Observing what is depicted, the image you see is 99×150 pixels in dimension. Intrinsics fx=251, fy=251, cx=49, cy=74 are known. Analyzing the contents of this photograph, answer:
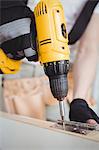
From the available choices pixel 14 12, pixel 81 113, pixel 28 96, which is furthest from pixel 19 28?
pixel 28 96

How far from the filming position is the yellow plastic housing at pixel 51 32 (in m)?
0.41

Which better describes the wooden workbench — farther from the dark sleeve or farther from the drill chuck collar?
the dark sleeve

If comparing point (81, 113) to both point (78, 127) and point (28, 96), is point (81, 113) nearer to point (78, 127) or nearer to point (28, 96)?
point (78, 127)

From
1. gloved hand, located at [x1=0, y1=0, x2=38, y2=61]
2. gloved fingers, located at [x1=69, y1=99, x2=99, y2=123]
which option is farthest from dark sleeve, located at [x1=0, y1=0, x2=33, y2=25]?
gloved fingers, located at [x1=69, y1=99, x2=99, y2=123]

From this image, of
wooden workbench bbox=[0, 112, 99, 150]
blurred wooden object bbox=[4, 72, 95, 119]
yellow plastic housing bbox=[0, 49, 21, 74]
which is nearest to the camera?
wooden workbench bbox=[0, 112, 99, 150]

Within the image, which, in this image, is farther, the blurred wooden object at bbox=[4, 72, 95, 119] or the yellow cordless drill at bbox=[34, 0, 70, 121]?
the blurred wooden object at bbox=[4, 72, 95, 119]

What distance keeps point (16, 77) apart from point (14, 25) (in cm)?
30

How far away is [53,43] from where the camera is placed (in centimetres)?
41

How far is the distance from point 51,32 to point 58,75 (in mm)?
71

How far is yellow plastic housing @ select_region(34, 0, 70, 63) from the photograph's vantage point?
0.41m

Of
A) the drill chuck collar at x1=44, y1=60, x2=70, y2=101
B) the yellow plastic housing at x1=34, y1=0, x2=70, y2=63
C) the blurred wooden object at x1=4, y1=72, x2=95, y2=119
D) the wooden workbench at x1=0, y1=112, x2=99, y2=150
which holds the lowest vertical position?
the blurred wooden object at x1=4, y1=72, x2=95, y2=119

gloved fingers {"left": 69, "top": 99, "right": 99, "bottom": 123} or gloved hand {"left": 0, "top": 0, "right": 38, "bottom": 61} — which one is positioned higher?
gloved hand {"left": 0, "top": 0, "right": 38, "bottom": 61}

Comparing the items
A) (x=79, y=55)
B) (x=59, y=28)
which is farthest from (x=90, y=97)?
(x=59, y=28)

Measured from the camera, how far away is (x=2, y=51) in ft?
1.53
